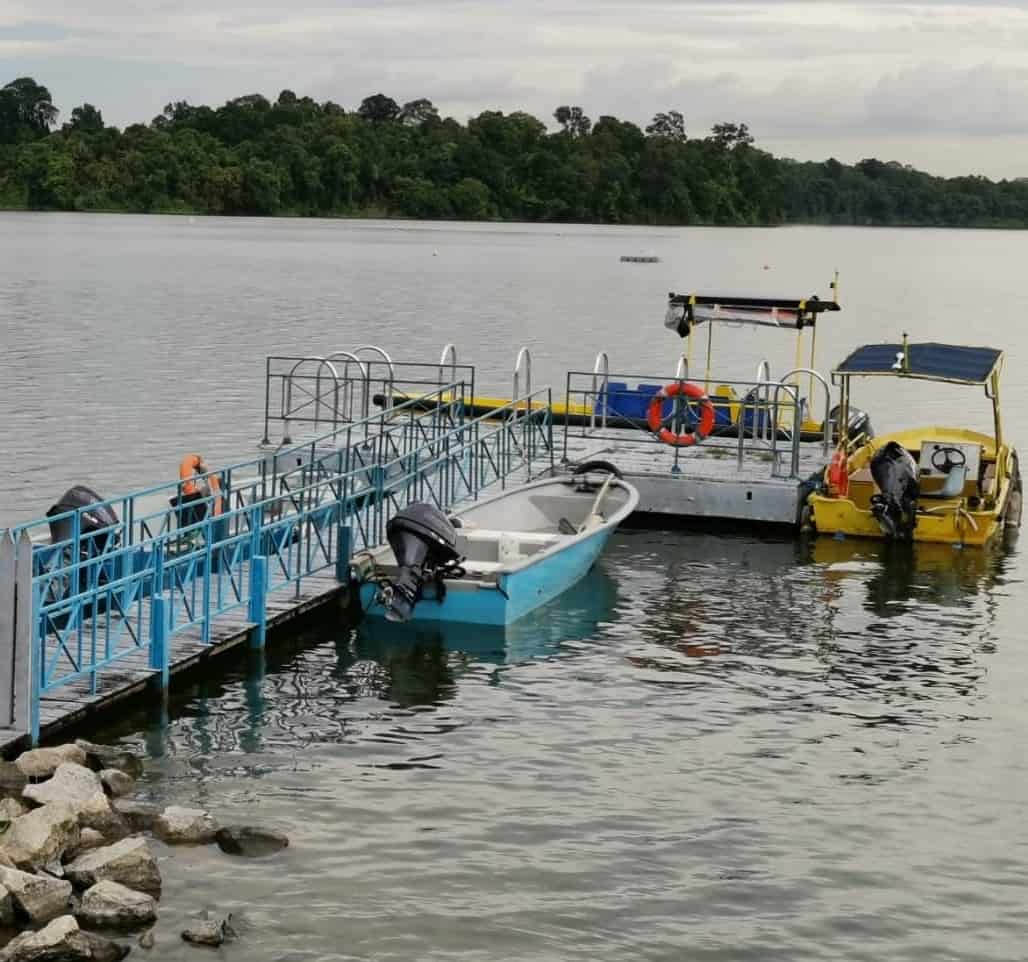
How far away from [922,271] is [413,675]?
446 ft

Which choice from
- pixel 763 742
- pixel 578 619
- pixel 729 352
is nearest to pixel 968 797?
pixel 763 742

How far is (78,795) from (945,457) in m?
16.9

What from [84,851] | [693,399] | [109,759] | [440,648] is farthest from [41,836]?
[693,399]

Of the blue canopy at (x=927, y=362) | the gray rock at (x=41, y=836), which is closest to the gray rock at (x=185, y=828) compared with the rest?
the gray rock at (x=41, y=836)

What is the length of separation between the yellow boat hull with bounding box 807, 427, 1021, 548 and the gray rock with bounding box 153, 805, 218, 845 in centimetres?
1412

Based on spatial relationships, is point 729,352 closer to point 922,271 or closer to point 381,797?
point 381,797

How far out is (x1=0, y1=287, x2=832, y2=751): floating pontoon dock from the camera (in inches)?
596

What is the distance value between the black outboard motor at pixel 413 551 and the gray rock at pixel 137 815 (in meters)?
5.71

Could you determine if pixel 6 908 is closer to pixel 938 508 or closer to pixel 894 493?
pixel 894 493

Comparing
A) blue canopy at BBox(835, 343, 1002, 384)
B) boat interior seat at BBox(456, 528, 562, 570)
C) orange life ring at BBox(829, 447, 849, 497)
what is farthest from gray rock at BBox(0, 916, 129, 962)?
blue canopy at BBox(835, 343, 1002, 384)

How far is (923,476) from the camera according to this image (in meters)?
27.2

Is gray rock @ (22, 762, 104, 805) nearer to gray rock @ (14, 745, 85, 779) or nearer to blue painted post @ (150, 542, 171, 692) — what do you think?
gray rock @ (14, 745, 85, 779)

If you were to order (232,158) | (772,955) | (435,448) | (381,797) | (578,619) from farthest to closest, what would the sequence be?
(232,158) → (435,448) → (578,619) → (381,797) → (772,955)

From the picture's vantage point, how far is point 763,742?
646 inches
